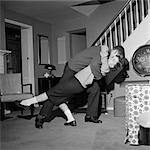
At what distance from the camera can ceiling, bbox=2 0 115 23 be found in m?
5.59

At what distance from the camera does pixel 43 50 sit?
7285mm

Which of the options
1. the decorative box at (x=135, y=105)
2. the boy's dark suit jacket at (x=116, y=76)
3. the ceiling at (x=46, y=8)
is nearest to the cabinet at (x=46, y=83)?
the ceiling at (x=46, y=8)

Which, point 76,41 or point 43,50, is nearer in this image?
point 43,50

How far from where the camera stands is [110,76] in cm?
484

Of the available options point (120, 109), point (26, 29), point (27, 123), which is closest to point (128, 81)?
point (120, 109)

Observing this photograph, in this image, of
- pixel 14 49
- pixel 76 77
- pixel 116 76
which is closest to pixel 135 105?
pixel 76 77

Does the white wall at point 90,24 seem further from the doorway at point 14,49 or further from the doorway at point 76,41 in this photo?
the doorway at point 14,49

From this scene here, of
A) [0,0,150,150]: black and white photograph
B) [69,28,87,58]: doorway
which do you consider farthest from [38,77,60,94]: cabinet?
[69,28,87,58]: doorway

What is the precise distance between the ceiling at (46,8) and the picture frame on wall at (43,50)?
598 mm

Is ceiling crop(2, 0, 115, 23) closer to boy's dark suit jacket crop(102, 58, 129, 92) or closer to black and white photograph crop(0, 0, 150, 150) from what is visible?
black and white photograph crop(0, 0, 150, 150)

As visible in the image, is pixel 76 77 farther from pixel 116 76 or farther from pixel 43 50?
pixel 43 50

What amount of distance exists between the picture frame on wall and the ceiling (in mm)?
598

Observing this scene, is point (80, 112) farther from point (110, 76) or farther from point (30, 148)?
point (30, 148)

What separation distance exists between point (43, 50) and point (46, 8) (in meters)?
1.57
